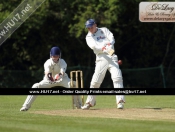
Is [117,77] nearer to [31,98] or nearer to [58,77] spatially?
[58,77]

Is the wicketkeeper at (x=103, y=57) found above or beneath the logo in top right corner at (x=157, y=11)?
beneath

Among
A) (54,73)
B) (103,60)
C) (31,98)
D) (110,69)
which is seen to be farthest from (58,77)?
(110,69)

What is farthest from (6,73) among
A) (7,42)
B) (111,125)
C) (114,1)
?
(111,125)

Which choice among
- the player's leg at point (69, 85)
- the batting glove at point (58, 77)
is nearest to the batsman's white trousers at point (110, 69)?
the player's leg at point (69, 85)

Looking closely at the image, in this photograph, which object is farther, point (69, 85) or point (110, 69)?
point (69, 85)

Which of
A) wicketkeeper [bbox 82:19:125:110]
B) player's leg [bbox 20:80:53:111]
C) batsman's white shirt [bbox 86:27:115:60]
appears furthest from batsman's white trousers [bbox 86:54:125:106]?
player's leg [bbox 20:80:53:111]

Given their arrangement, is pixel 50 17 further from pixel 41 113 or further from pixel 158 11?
pixel 41 113

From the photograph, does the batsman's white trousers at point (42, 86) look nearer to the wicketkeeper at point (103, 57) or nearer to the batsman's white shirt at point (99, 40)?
the wicketkeeper at point (103, 57)

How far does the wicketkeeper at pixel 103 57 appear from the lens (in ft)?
52.4

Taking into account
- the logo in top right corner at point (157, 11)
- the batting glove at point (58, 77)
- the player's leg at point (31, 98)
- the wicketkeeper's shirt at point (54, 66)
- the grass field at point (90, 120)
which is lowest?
the grass field at point (90, 120)

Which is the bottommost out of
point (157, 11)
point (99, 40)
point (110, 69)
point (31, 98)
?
point (31, 98)

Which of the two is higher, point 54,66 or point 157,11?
point 157,11

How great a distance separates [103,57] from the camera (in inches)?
635

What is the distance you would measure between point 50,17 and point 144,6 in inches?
222
